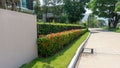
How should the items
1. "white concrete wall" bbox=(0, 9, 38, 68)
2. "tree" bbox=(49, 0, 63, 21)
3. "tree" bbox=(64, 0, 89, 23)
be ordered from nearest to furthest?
1. "white concrete wall" bbox=(0, 9, 38, 68)
2. "tree" bbox=(49, 0, 63, 21)
3. "tree" bbox=(64, 0, 89, 23)

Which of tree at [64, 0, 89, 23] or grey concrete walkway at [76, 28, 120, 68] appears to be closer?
grey concrete walkway at [76, 28, 120, 68]

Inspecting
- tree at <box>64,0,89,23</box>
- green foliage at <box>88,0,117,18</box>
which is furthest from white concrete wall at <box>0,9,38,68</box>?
green foliage at <box>88,0,117,18</box>

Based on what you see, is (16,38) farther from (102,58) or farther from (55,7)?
(55,7)

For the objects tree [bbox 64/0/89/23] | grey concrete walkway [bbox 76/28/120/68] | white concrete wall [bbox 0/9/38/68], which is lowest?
→ grey concrete walkway [bbox 76/28/120/68]

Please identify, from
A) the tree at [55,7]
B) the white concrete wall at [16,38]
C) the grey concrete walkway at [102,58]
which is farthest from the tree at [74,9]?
the white concrete wall at [16,38]

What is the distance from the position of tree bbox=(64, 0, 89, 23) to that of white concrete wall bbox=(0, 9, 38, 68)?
4797cm

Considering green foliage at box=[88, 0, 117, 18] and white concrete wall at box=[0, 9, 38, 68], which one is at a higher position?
green foliage at box=[88, 0, 117, 18]

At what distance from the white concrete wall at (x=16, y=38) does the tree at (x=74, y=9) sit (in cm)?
4797

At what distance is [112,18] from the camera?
58.9 metres

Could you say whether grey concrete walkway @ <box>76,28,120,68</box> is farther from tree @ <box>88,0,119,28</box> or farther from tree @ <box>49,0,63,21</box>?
tree @ <box>88,0,119,28</box>

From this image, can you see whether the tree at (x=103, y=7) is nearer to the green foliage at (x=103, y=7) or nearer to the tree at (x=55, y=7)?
the green foliage at (x=103, y=7)

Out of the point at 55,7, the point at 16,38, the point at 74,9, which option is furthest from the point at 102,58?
the point at 74,9

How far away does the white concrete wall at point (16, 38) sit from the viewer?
5.37 m

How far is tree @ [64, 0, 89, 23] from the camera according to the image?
55.2m
